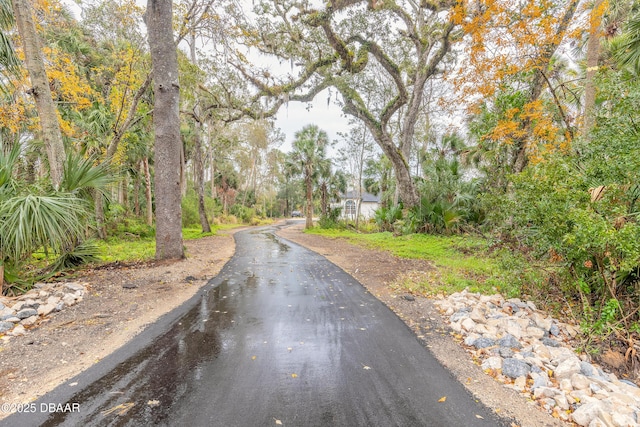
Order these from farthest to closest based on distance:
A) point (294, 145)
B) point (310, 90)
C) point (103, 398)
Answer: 1. point (294, 145)
2. point (310, 90)
3. point (103, 398)

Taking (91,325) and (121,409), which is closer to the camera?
(121,409)

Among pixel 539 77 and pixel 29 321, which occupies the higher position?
pixel 539 77

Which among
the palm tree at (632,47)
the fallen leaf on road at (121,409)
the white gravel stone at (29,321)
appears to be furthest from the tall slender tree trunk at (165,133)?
the palm tree at (632,47)

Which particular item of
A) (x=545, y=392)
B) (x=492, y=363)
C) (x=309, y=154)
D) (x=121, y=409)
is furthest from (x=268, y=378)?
(x=309, y=154)

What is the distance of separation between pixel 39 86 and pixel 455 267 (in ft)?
33.1

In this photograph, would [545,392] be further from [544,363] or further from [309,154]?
[309,154]

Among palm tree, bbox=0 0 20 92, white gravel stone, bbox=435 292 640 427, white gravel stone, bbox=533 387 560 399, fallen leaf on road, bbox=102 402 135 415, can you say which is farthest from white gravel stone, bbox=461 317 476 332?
palm tree, bbox=0 0 20 92

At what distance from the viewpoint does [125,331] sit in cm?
353

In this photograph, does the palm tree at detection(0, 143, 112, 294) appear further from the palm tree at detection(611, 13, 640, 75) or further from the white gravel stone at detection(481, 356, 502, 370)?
the palm tree at detection(611, 13, 640, 75)

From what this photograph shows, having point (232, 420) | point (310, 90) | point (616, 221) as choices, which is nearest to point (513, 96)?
point (616, 221)

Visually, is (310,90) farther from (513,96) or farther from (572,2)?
(572,2)

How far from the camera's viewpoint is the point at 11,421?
2.02 m

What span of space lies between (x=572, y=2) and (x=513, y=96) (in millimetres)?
2535

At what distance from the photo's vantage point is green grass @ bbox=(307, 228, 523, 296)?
4859 mm
